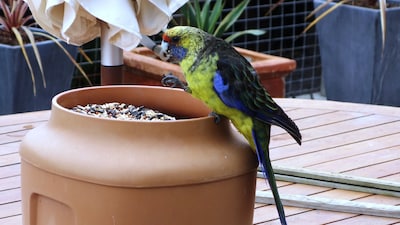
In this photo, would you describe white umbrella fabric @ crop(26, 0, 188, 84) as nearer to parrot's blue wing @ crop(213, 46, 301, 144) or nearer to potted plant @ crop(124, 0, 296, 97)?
parrot's blue wing @ crop(213, 46, 301, 144)

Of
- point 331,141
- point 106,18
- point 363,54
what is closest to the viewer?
point 106,18

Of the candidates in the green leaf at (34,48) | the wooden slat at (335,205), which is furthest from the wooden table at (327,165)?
the green leaf at (34,48)

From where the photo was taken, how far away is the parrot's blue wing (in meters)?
1.27

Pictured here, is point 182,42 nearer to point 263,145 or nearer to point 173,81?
point 173,81

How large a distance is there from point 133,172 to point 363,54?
9.01 feet

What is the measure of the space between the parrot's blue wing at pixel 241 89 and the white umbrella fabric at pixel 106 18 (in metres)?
0.27

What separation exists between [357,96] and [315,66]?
91cm

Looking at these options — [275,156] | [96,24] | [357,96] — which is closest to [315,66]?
[357,96]

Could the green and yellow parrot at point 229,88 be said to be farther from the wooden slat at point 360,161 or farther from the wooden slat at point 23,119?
the wooden slat at point 23,119

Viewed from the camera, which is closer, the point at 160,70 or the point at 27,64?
the point at 27,64

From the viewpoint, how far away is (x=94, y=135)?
1.17m

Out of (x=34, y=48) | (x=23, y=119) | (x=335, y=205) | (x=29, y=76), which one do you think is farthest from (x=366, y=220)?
(x=29, y=76)

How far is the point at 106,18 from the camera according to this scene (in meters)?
1.47

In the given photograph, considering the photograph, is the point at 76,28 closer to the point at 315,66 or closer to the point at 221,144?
the point at 221,144
